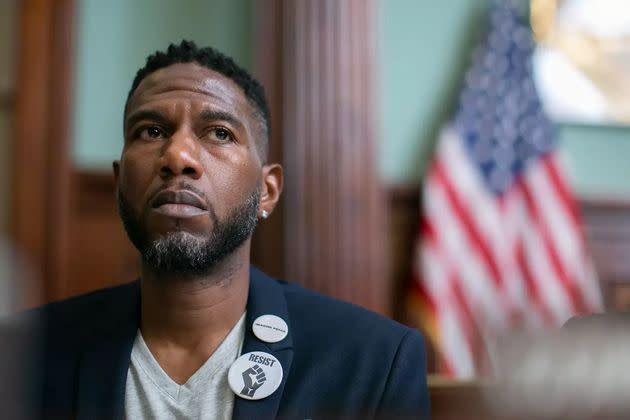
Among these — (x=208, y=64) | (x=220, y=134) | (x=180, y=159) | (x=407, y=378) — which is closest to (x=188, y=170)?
(x=180, y=159)

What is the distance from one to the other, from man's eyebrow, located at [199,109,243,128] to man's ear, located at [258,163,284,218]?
161 millimetres

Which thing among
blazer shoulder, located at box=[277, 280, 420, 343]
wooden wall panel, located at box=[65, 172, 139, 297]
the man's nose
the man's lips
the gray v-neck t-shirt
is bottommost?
wooden wall panel, located at box=[65, 172, 139, 297]

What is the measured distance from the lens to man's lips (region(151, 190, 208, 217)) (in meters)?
1.28

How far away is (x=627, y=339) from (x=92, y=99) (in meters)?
2.61

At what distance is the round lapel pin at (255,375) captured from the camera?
124 centimetres

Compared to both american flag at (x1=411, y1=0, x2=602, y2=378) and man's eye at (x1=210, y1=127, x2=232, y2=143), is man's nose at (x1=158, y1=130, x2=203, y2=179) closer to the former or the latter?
man's eye at (x1=210, y1=127, x2=232, y2=143)

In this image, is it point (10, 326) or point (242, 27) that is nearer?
point (10, 326)

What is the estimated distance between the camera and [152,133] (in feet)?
4.60

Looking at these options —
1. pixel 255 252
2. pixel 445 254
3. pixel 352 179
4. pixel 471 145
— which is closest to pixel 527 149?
pixel 471 145

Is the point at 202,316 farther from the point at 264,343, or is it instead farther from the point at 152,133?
the point at 152,133

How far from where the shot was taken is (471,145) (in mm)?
2875

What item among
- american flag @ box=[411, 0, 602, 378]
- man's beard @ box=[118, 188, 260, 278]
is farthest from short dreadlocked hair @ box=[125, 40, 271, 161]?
american flag @ box=[411, 0, 602, 378]

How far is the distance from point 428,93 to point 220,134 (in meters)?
1.75

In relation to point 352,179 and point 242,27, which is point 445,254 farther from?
point 242,27
